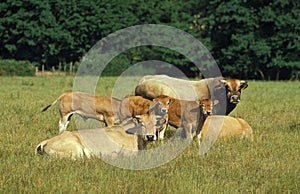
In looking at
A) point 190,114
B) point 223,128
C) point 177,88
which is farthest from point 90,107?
point 223,128

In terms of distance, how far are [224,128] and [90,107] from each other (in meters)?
3.42

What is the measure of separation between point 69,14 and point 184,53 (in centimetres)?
1240

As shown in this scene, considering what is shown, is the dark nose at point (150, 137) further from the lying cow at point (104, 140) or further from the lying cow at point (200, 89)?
the lying cow at point (200, 89)

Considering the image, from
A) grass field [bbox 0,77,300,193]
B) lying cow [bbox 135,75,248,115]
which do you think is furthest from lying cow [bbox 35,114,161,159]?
lying cow [bbox 135,75,248,115]

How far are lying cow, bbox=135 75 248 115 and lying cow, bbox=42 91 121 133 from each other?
2452 mm

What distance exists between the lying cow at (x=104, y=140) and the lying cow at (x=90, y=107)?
3.33 metres

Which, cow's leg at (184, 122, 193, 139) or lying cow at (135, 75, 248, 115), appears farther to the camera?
lying cow at (135, 75, 248, 115)

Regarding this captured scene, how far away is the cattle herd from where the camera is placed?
32.6 ft

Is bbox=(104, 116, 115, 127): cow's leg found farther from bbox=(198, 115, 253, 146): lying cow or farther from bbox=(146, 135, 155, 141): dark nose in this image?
bbox=(146, 135, 155, 141): dark nose

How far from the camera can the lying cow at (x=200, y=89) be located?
1405 centimetres

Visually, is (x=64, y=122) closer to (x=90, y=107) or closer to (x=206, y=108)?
(x=90, y=107)

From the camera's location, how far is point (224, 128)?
43.0ft

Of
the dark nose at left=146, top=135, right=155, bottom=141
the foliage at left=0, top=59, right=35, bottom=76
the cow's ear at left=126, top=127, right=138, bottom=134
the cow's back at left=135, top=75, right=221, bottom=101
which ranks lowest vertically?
the foliage at left=0, top=59, right=35, bottom=76

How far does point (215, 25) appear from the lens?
5888cm
